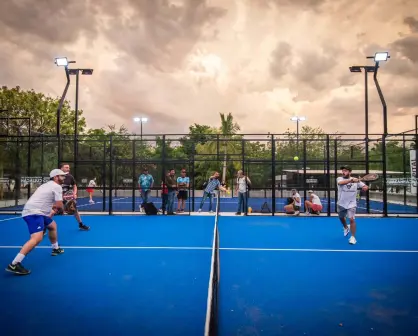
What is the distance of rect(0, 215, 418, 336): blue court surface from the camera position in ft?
11.6

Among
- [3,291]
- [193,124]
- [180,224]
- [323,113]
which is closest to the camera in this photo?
[3,291]

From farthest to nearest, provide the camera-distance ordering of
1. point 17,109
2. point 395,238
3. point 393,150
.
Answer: point 17,109, point 393,150, point 395,238

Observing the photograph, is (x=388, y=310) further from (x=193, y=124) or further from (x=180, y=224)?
(x=193, y=124)

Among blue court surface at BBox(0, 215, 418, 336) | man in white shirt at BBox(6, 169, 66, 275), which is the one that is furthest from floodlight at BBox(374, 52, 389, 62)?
man in white shirt at BBox(6, 169, 66, 275)

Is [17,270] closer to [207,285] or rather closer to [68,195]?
[207,285]

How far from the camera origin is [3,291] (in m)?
4.52

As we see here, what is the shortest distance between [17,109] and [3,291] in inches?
1108

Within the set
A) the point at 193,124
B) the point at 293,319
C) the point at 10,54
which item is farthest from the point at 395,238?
the point at 193,124

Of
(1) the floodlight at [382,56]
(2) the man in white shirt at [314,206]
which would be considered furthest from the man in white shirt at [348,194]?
(1) the floodlight at [382,56]

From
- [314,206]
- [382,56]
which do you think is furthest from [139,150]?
[382,56]

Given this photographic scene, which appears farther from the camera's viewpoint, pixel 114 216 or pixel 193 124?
pixel 193 124

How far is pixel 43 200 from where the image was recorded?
582cm

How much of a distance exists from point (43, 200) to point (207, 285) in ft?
11.8

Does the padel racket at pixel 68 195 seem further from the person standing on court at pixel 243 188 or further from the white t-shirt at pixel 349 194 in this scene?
the white t-shirt at pixel 349 194
